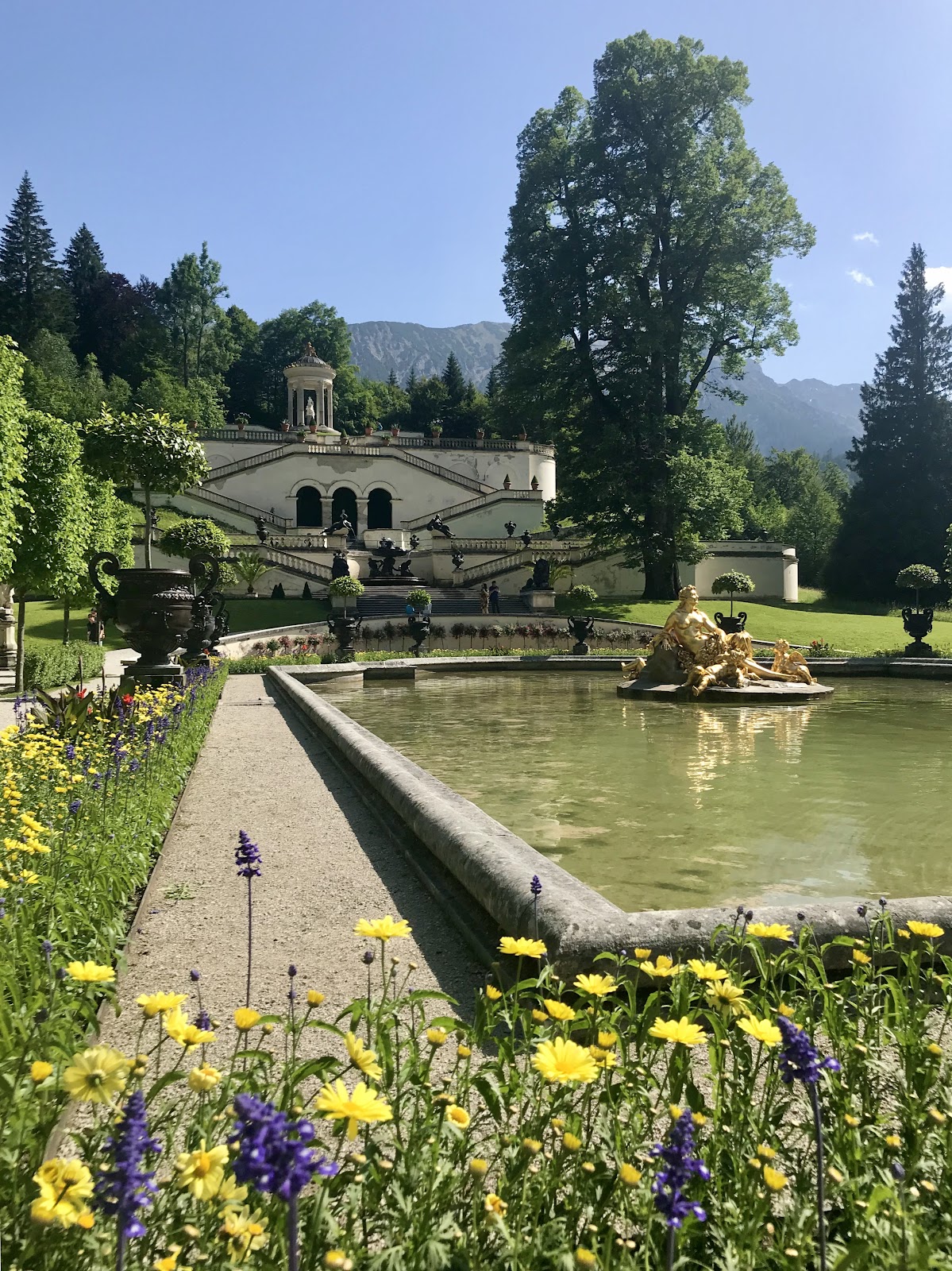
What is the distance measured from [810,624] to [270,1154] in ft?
111

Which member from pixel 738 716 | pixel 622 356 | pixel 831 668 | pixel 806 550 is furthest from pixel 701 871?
pixel 806 550

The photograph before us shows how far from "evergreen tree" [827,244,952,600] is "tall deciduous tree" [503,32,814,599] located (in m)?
17.7

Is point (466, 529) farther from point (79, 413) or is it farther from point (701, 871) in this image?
point (701, 871)

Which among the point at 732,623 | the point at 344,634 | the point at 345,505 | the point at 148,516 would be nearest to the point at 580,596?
the point at 732,623

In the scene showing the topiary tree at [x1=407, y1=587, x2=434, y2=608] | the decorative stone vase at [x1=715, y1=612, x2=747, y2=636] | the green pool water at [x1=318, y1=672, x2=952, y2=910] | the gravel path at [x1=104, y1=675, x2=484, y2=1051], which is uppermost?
the topiary tree at [x1=407, y1=587, x2=434, y2=608]

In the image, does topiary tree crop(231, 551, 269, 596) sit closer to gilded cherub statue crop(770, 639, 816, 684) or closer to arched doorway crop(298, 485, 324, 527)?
arched doorway crop(298, 485, 324, 527)

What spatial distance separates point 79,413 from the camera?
53.4 metres

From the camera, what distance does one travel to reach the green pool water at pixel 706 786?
17.0ft

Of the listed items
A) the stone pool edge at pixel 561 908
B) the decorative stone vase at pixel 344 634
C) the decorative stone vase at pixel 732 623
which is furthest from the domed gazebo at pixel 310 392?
the stone pool edge at pixel 561 908

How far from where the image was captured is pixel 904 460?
50969 millimetres

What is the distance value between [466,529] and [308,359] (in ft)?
63.2

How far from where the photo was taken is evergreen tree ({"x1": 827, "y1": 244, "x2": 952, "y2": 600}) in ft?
160

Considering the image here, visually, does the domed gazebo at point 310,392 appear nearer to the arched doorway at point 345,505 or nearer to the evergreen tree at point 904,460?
the arched doorway at point 345,505

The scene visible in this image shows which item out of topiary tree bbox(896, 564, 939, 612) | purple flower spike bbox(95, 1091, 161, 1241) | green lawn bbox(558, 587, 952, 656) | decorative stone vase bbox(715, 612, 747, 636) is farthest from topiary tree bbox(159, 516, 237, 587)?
purple flower spike bbox(95, 1091, 161, 1241)
